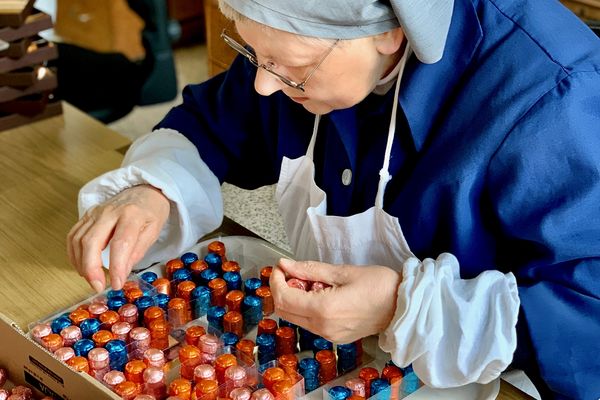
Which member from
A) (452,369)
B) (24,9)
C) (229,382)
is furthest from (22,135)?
(452,369)

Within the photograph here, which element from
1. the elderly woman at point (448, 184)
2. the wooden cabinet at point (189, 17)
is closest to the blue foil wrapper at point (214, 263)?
the elderly woman at point (448, 184)

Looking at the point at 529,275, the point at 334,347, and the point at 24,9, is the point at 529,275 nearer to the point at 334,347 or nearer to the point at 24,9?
the point at 334,347

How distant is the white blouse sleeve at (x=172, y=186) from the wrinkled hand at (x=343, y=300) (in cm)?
30

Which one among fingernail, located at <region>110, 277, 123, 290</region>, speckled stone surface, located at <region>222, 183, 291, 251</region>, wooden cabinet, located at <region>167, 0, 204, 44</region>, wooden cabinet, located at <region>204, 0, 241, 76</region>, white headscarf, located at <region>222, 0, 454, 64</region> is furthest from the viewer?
wooden cabinet, located at <region>167, 0, 204, 44</region>

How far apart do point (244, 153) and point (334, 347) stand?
16.4 inches

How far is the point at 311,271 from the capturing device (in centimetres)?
101

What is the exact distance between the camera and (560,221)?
0.98 m

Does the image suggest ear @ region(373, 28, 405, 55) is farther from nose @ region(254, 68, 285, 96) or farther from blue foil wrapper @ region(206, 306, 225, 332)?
blue foil wrapper @ region(206, 306, 225, 332)

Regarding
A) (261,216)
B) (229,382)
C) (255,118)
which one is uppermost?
(255,118)

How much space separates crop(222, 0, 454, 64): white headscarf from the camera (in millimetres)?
917

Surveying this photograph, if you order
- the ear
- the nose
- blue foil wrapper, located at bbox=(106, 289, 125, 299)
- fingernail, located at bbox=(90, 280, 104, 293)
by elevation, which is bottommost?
blue foil wrapper, located at bbox=(106, 289, 125, 299)

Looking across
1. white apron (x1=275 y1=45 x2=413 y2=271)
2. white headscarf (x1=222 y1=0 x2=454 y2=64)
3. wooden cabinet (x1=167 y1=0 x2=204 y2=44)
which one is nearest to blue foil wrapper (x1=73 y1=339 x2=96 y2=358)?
white apron (x1=275 y1=45 x2=413 y2=271)

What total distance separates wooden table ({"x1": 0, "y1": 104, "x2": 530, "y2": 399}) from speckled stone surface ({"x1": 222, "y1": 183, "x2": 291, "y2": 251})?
3.8 inches

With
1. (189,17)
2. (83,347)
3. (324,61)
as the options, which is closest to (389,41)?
(324,61)
